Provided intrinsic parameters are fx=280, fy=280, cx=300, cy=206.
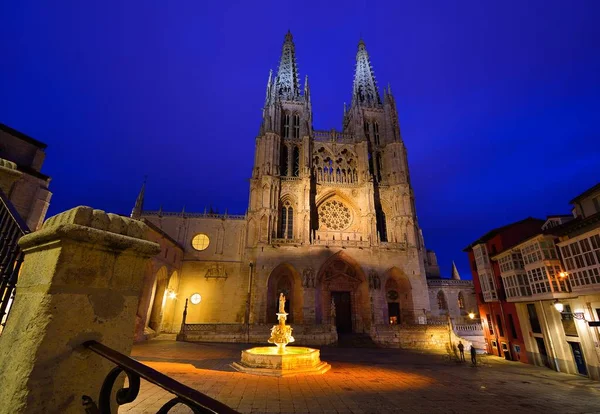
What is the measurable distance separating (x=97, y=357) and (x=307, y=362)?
9.41m

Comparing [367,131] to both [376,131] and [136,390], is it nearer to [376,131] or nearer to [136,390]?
[376,131]

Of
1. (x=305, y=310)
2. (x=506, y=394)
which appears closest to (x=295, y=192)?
(x=305, y=310)

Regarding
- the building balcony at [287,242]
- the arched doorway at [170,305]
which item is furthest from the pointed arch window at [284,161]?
the arched doorway at [170,305]

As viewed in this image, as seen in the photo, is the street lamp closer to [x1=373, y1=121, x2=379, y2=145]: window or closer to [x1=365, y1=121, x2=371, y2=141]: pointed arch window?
[x1=373, y1=121, x2=379, y2=145]: window

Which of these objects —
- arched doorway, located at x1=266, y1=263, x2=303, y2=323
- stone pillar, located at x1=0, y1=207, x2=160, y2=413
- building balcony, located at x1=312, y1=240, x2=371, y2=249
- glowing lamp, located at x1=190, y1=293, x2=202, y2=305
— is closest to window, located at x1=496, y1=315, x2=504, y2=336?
building balcony, located at x1=312, y1=240, x2=371, y2=249

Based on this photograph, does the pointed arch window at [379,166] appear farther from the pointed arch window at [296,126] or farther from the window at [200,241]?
Result: the window at [200,241]

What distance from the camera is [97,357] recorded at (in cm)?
184

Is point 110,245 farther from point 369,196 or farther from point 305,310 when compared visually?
point 369,196

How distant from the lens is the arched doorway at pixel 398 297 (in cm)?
2520

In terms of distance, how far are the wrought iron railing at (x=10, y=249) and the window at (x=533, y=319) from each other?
20.7 meters

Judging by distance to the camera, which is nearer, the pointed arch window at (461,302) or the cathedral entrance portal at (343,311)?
the cathedral entrance portal at (343,311)

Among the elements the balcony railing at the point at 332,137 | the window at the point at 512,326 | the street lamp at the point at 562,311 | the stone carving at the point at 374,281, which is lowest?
the window at the point at 512,326

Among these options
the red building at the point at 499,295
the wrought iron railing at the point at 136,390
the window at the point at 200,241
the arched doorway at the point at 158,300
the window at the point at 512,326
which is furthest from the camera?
the window at the point at 200,241

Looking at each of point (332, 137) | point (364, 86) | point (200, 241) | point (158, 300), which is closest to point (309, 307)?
point (158, 300)
